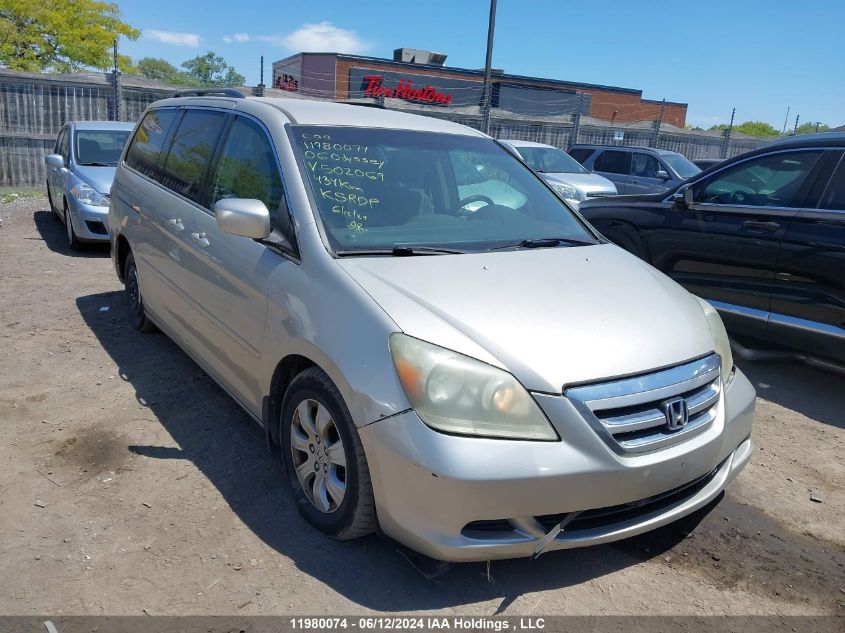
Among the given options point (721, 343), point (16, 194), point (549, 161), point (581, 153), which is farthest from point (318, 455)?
point (581, 153)

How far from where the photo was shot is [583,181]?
12602mm

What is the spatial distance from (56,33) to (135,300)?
38.1 meters

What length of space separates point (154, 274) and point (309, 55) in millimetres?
37738

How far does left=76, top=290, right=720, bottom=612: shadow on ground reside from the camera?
269cm

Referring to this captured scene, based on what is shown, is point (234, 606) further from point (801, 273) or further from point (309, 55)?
point (309, 55)

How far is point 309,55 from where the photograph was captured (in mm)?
39281

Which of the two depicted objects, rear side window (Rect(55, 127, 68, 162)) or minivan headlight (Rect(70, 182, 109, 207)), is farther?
rear side window (Rect(55, 127, 68, 162))

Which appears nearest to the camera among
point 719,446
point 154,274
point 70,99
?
point 719,446

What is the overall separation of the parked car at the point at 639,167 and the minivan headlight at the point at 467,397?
1207cm

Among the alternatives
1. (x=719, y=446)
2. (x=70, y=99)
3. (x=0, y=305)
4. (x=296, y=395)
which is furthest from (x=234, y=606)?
(x=70, y=99)

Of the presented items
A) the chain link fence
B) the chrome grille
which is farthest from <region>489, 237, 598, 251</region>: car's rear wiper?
the chain link fence

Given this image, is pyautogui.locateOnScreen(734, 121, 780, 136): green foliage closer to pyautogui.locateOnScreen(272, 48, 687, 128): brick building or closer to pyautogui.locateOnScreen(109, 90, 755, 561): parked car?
pyautogui.locateOnScreen(272, 48, 687, 128): brick building

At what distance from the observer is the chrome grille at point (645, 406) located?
247 centimetres

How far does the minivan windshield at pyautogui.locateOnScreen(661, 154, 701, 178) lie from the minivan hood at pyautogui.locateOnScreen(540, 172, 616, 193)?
180 cm
